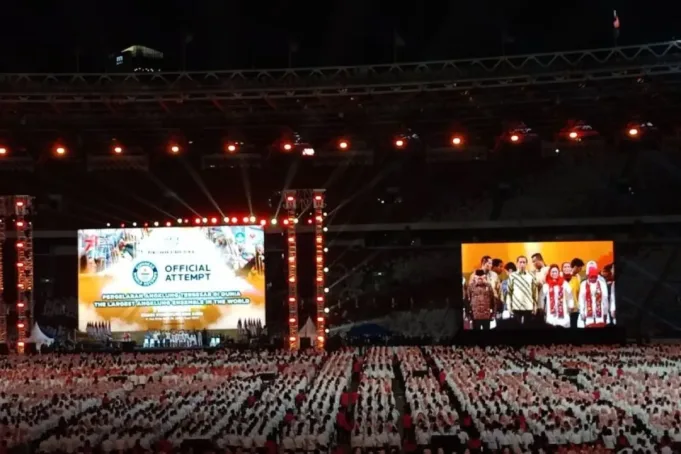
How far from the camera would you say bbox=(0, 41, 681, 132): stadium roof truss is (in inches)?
981

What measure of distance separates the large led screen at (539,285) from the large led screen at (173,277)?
26.6ft

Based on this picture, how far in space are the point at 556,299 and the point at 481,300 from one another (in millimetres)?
2756

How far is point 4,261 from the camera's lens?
3909 centimetres

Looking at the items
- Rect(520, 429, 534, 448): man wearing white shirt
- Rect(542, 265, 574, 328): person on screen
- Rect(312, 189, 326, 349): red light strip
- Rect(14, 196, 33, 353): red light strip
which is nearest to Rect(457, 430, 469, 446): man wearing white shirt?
Rect(520, 429, 534, 448): man wearing white shirt

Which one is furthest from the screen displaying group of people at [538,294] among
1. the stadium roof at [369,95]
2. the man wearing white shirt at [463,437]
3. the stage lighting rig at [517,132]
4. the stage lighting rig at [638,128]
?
the man wearing white shirt at [463,437]

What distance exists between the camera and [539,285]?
34844 millimetres

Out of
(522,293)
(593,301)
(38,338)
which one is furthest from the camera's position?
(38,338)

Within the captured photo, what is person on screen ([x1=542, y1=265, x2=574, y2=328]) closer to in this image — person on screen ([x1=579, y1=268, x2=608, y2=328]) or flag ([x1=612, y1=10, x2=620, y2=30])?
person on screen ([x1=579, y1=268, x2=608, y2=328])

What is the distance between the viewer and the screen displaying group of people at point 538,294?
34562 millimetres

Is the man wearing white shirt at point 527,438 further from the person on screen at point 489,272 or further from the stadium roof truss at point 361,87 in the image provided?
the person on screen at point 489,272

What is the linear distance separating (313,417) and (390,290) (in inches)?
911

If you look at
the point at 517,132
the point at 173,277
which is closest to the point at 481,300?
the point at 517,132

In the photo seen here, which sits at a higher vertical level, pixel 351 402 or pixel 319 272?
pixel 319 272

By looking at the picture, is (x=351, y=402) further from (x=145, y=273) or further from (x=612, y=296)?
(x=612, y=296)
